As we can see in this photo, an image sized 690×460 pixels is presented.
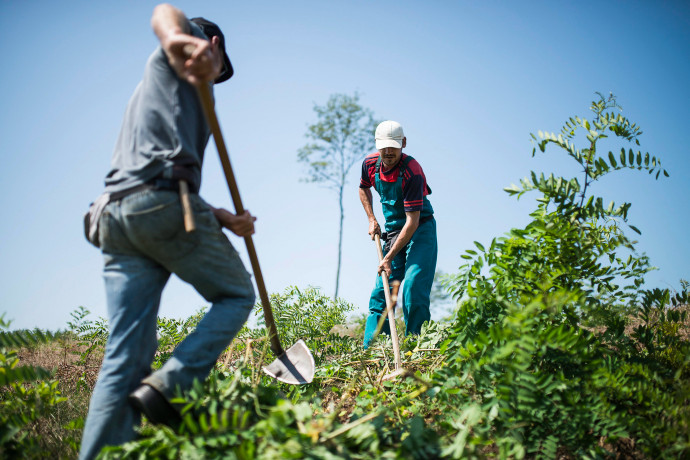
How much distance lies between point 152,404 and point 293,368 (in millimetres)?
1201

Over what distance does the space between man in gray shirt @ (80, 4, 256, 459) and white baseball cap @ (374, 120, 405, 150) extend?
2542mm

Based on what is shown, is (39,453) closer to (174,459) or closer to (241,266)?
(174,459)

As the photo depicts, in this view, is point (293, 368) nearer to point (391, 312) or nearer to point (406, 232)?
point (391, 312)

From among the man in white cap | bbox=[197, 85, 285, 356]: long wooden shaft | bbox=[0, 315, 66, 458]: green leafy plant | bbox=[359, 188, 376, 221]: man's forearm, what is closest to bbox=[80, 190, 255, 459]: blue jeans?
bbox=[197, 85, 285, 356]: long wooden shaft

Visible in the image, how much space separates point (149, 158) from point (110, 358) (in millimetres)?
984

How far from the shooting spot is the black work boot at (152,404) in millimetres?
2164

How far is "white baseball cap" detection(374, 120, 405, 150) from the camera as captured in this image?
4.67 m

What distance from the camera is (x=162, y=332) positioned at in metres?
4.54

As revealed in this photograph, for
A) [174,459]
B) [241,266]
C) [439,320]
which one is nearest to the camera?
[174,459]

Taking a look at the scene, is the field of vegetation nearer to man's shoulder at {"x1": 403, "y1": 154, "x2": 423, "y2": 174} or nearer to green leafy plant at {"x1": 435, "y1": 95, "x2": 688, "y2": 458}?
green leafy plant at {"x1": 435, "y1": 95, "x2": 688, "y2": 458}

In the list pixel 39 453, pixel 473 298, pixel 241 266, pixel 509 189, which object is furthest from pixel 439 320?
pixel 39 453

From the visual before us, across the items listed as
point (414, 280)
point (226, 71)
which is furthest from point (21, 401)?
point (414, 280)

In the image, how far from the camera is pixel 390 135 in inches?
185

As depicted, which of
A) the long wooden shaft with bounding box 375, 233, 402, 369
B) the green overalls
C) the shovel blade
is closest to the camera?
the shovel blade
